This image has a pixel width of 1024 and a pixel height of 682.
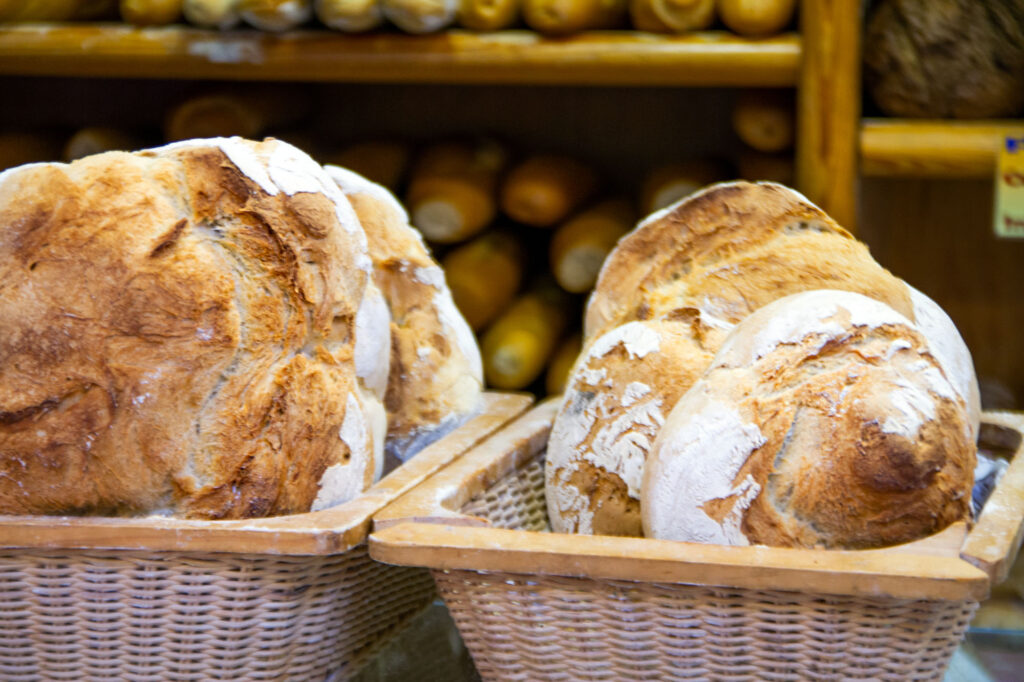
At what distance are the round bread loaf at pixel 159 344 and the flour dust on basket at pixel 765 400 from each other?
0.25m

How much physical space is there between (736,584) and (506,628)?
18 centimetres

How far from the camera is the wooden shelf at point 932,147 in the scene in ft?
4.63

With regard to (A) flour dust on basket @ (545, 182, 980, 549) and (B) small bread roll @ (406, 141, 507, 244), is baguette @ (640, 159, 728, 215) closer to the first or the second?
(B) small bread roll @ (406, 141, 507, 244)

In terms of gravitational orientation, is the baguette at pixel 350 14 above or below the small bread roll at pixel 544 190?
above

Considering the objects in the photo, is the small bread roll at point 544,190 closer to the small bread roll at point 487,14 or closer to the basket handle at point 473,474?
the small bread roll at point 487,14

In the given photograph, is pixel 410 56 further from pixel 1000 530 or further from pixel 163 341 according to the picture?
pixel 1000 530

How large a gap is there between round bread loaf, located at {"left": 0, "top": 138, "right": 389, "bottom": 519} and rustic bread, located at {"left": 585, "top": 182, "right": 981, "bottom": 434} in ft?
1.12

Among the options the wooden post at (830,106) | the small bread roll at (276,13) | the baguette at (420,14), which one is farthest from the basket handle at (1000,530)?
the small bread roll at (276,13)

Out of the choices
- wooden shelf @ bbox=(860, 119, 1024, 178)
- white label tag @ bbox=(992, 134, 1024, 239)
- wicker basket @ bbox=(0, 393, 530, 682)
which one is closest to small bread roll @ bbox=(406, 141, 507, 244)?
wooden shelf @ bbox=(860, 119, 1024, 178)

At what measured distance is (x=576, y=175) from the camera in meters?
1.79

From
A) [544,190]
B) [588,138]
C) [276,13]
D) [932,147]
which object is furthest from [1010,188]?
[276,13]

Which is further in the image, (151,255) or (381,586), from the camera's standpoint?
(381,586)

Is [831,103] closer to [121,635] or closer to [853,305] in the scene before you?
[853,305]

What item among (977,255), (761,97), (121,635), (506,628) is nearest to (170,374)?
(121,635)
